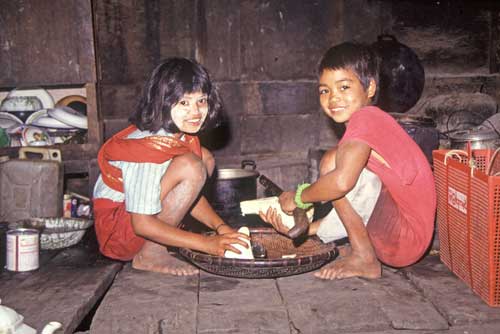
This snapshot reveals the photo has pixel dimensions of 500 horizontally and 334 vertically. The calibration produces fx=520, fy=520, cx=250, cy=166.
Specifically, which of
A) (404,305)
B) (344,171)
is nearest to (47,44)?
(344,171)

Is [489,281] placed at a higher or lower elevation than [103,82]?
lower

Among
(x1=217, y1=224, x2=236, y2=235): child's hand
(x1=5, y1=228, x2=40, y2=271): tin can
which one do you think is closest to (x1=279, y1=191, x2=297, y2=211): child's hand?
(x1=217, y1=224, x2=236, y2=235): child's hand

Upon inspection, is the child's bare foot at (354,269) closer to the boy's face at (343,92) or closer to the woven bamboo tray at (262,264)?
the woven bamboo tray at (262,264)

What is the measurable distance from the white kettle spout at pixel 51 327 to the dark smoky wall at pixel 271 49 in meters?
2.85

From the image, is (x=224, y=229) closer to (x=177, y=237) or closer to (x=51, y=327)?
(x=177, y=237)

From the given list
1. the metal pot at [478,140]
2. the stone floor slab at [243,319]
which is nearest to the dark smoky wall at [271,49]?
the metal pot at [478,140]

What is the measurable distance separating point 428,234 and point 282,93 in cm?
257

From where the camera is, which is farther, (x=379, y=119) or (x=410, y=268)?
(x=410, y=268)

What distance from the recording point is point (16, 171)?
3807 millimetres

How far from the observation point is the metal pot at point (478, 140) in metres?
3.87

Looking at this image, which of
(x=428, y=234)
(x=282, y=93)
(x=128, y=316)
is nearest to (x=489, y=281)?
(x=428, y=234)

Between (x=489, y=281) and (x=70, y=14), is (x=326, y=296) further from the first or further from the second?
(x=70, y=14)

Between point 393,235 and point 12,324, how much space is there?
5.54 ft

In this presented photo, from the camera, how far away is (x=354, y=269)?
2.50 m
